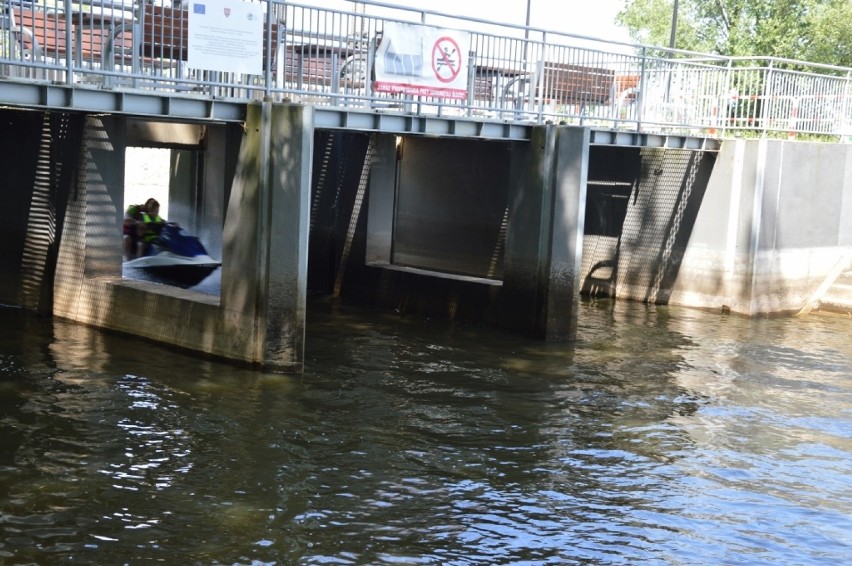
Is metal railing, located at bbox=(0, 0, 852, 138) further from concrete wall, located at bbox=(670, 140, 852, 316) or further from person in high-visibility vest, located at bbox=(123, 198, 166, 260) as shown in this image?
person in high-visibility vest, located at bbox=(123, 198, 166, 260)

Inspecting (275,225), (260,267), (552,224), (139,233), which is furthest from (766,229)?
(139,233)

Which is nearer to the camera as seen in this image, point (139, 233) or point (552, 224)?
point (552, 224)

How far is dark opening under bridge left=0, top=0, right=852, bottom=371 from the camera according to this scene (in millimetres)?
13203

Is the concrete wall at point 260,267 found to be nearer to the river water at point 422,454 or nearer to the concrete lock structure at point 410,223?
the concrete lock structure at point 410,223

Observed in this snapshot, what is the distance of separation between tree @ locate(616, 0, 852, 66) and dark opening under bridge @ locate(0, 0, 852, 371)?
674 inches

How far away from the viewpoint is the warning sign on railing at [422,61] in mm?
14828

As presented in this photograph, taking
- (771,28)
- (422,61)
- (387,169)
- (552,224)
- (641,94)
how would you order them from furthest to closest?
(771,28) → (387,169) → (641,94) → (552,224) → (422,61)

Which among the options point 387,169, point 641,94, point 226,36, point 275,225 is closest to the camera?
point 226,36

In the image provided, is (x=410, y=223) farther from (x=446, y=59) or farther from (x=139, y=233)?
(x=446, y=59)

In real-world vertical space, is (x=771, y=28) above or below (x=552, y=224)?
above

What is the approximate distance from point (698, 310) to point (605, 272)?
2.35m

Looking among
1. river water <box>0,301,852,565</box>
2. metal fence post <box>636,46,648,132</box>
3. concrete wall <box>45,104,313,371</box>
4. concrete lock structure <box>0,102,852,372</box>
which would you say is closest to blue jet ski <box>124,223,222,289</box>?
concrete lock structure <box>0,102,852,372</box>

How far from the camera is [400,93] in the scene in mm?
15125

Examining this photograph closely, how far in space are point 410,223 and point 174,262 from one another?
4.59 m
